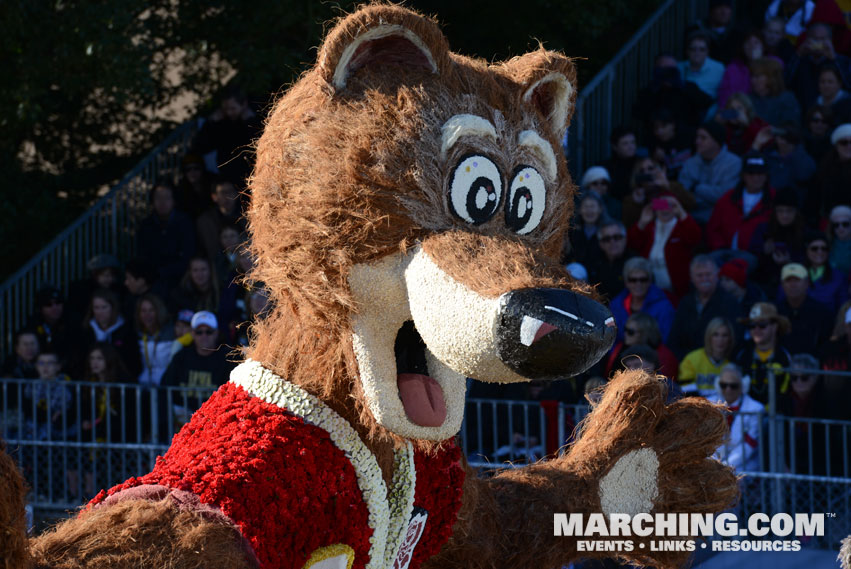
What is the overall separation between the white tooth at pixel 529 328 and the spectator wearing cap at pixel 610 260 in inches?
180

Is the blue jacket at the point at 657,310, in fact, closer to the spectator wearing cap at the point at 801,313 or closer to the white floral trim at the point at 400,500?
the spectator wearing cap at the point at 801,313

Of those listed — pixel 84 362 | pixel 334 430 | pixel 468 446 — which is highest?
pixel 84 362

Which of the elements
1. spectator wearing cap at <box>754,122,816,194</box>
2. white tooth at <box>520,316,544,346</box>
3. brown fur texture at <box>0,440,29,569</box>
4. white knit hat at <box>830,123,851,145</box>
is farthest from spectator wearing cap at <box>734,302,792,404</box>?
brown fur texture at <box>0,440,29,569</box>

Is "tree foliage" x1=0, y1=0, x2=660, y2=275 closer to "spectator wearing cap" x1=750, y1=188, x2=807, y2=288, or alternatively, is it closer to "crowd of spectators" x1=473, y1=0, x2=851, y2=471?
"crowd of spectators" x1=473, y1=0, x2=851, y2=471

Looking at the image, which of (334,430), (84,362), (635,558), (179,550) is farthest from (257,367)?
(84,362)

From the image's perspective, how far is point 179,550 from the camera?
2754mm

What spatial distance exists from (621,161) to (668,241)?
94 cm

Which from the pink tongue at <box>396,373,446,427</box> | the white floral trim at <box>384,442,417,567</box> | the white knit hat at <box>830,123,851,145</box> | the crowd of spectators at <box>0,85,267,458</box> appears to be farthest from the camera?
the white knit hat at <box>830,123,851,145</box>

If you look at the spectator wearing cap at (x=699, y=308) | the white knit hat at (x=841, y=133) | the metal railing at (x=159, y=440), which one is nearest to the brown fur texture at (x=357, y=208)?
the metal railing at (x=159, y=440)

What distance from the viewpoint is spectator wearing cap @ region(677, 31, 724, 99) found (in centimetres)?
876

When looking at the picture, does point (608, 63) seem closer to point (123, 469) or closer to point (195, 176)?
point (195, 176)

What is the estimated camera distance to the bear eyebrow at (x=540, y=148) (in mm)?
3097

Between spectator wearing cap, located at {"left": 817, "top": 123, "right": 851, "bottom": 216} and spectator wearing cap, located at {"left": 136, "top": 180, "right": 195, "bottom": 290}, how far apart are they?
353cm

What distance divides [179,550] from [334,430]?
494mm
